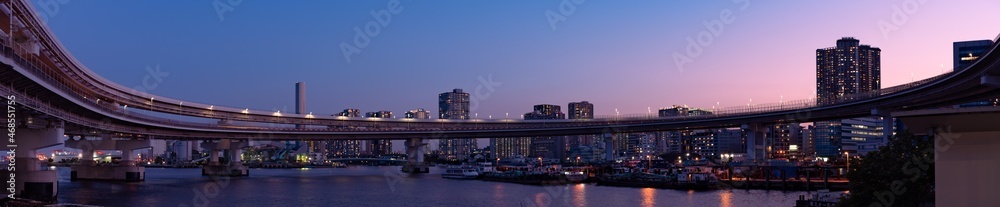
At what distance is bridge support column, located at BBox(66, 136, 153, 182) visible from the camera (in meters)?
88.9

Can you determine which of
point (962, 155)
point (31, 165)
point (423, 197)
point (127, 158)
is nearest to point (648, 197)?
point (423, 197)

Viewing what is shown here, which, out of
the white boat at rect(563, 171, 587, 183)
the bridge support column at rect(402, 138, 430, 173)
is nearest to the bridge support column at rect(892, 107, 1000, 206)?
Result: the white boat at rect(563, 171, 587, 183)

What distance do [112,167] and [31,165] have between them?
4586 centimetres

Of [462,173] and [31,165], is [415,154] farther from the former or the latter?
[31,165]

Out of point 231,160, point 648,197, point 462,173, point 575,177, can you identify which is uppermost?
point 231,160

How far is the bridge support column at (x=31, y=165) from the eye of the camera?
151ft

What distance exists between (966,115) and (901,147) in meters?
15.1

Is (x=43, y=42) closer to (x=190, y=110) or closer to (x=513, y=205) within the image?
(x=513, y=205)

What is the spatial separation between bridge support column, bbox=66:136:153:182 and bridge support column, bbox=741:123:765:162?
71.1 m

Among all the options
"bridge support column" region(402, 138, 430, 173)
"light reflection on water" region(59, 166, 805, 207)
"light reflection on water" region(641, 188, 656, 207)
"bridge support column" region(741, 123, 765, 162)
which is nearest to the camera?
"light reflection on water" region(59, 166, 805, 207)

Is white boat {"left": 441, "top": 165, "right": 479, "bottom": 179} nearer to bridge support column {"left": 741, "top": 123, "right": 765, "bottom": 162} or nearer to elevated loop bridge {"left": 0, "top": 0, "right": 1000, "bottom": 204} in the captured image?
elevated loop bridge {"left": 0, "top": 0, "right": 1000, "bottom": 204}

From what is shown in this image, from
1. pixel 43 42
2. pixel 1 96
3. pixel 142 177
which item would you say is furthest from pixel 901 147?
pixel 142 177

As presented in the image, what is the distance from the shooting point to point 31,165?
4681 centimetres

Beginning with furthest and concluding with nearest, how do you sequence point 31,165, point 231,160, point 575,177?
point 231,160
point 575,177
point 31,165
